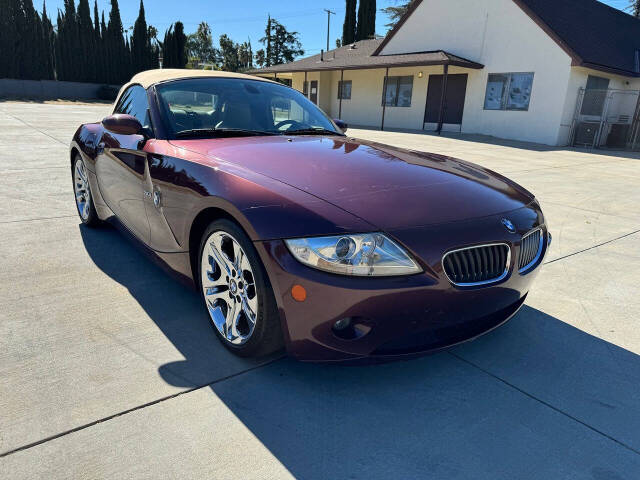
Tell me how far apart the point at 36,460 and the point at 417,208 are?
1821 millimetres

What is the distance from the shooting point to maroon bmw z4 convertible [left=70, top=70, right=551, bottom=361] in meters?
1.83

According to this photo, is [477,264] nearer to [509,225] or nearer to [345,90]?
[509,225]

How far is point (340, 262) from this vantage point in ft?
5.93

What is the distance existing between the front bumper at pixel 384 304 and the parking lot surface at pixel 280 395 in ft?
1.00

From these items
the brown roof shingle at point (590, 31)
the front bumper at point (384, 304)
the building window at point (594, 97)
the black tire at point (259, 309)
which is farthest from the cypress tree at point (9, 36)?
the front bumper at point (384, 304)

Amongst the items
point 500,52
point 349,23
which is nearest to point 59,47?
point 349,23

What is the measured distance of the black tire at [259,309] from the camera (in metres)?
1.99

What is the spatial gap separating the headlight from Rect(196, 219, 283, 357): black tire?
25 cm

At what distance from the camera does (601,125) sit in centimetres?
1664

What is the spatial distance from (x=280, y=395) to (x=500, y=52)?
19.2 metres

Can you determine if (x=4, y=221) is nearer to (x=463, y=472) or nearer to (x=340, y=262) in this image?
(x=340, y=262)

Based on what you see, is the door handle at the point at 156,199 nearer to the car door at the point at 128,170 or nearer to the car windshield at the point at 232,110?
the car door at the point at 128,170

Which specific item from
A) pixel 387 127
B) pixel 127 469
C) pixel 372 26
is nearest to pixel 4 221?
pixel 127 469

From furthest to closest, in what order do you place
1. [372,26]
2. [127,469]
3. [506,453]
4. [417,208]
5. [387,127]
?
[372,26] → [387,127] → [417,208] → [506,453] → [127,469]
